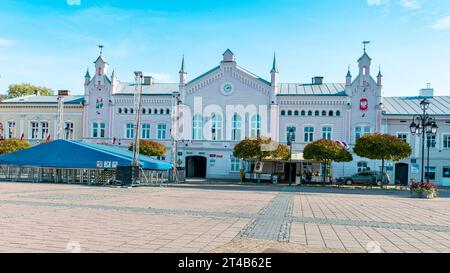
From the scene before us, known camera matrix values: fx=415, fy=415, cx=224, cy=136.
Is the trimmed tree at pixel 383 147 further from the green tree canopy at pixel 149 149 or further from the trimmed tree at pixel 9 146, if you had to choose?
the trimmed tree at pixel 9 146

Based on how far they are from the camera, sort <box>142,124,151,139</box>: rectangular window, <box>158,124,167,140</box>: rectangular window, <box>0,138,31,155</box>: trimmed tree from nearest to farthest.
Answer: <box>0,138,31,155</box>: trimmed tree, <box>158,124,167,140</box>: rectangular window, <box>142,124,151,139</box>: rectangular window

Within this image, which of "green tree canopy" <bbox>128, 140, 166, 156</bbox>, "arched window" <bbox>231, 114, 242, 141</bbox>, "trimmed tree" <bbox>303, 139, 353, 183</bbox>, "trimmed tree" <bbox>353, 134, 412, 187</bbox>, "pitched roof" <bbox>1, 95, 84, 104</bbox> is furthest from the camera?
"pitched roof" <bbox>1, 95, 84, 104</bbox>

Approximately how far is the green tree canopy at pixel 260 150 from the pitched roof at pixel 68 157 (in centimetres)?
938

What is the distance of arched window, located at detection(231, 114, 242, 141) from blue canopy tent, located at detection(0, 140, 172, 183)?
1429 centimetres

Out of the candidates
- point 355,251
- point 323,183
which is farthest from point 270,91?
point 355,251

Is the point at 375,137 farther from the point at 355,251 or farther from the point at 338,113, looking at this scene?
the point at 355,251

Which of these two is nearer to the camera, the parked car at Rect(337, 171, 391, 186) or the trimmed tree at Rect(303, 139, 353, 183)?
the trimmed tree at Rect(303, 139, 353, 183)

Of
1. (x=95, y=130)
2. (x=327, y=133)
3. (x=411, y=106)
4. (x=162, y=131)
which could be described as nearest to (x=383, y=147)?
(x=327, y=133)

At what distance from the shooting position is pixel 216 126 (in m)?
46.1

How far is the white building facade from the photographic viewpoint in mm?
43875

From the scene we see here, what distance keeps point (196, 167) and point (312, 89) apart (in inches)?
633

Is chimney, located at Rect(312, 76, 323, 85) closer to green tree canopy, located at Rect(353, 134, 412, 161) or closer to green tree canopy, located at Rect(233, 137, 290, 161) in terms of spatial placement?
green tree canopy, located at Rect(233, 137, 290, 161)

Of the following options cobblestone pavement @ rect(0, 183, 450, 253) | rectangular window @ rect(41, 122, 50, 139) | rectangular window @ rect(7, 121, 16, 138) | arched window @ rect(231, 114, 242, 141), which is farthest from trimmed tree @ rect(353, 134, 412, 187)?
rectangular window @ rect(7, 121, 16, 138)

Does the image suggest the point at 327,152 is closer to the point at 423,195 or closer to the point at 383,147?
the point at 383,147
